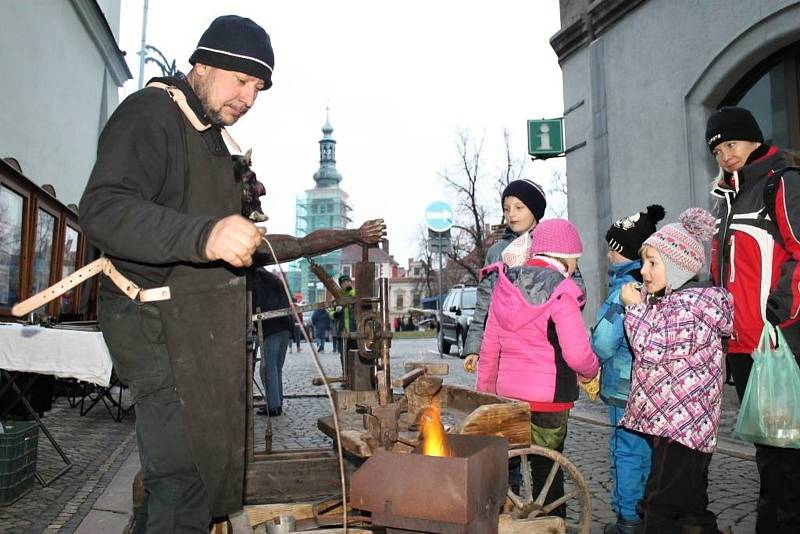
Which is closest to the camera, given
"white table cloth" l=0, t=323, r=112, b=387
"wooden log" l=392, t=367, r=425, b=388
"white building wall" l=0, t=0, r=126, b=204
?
"wooden log" l=392, t=367, r=425, b=388

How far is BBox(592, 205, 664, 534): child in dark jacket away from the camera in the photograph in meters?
3.60

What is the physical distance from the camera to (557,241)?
3.62 metres

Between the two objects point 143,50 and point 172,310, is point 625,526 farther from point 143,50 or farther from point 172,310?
point 143,50

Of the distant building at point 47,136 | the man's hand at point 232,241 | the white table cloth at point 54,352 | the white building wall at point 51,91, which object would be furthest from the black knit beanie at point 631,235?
the white building wall at point 51,91

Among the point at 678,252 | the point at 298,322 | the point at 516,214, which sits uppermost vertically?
the point at 516,214

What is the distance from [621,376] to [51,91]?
37.6ft

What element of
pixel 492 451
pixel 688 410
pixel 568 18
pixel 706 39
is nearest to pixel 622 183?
pixel 706 39

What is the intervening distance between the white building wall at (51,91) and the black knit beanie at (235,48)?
28.2ft

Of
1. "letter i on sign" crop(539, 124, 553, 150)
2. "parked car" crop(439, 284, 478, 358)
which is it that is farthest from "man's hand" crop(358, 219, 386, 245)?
"parked car" crop(439, 284, 478, 358)

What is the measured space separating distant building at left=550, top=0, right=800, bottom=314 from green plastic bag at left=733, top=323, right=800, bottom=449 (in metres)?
5.18

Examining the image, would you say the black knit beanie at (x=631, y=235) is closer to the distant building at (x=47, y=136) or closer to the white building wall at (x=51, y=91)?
the distant building at (x=47, y=136)

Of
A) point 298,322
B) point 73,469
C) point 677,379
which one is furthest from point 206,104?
point 73,469

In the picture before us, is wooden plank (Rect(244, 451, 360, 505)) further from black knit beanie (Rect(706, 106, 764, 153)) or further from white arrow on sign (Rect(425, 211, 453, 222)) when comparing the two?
white arrow on sign (Rect(425, 211, 453, 222))

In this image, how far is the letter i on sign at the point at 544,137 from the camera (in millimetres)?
11094
